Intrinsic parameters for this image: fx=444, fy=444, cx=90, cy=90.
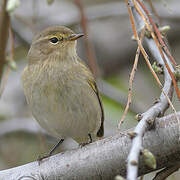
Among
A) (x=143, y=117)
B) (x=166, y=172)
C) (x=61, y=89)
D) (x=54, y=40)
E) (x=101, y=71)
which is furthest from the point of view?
(x=101, y=71)

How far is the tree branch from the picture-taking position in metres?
2.63

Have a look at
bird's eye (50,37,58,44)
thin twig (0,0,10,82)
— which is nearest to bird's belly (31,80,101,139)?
thin twig (0,0,10,82)

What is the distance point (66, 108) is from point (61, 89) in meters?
0.17

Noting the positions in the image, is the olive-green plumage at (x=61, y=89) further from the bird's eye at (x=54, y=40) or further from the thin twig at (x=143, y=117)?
the thin twig at (x=143, y=117)

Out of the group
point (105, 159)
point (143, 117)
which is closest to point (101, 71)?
point (105, 159)

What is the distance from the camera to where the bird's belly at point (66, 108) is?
148 inches

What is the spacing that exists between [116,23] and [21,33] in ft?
7.84

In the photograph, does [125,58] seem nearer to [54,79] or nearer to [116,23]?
[116,23]

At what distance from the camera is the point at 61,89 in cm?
378

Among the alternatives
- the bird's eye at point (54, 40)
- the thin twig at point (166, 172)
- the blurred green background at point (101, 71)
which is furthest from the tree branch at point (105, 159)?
the blurred green background at point (101, 71)

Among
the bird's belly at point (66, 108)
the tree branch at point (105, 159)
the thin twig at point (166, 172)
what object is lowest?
the thin twig at point (166, 172)

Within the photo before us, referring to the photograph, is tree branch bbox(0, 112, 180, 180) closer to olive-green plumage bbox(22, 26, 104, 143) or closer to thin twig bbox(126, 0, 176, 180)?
thin twig bbox(126, 0, 176, 180)

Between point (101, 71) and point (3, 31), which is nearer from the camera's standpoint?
point (3, 31)

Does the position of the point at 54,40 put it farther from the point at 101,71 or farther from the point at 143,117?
the point at 101,71
